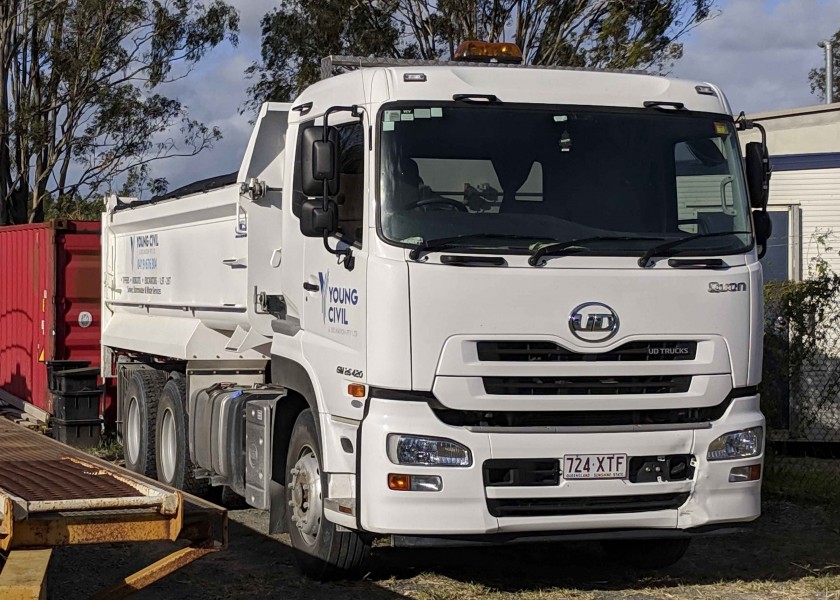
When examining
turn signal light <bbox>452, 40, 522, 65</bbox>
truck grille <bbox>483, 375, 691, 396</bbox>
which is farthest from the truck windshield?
→ turn signal light <bbox>452, 40, 522, 65</bbox>

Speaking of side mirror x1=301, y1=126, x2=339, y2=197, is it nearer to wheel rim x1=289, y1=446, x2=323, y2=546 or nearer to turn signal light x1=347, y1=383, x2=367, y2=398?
turn signal light x1=347, y1=383, x2=367, y2=398

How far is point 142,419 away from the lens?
11.3m

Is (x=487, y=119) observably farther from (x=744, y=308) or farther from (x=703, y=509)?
(x=703, y=509)

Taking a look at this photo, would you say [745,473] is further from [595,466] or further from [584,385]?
[584,385]

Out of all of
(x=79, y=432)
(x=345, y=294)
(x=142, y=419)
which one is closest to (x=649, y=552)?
(x=345, y=294)

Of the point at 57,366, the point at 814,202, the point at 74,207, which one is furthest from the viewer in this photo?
the point at 74,207

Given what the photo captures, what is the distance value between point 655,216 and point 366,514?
232 cm

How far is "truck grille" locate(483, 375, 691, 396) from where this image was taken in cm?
670

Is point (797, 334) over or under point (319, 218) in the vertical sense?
under

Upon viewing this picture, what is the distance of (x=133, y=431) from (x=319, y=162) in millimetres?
5663

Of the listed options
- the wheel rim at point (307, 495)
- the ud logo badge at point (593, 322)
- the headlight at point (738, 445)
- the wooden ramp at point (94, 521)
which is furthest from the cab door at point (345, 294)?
the headlight at point (738, 445)

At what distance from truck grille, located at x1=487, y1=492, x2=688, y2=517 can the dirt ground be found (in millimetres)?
788

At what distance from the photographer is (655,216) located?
7188 millimetres

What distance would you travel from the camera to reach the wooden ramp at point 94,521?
527 centimetres
